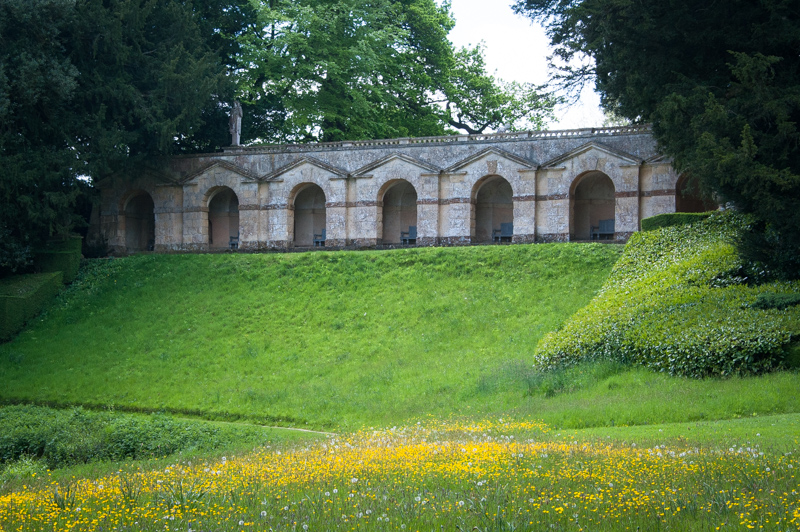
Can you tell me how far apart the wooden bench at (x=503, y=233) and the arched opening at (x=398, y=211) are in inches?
173

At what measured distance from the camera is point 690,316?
19.2 m

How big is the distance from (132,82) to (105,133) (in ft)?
13.8

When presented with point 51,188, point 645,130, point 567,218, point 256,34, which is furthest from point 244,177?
point 645,130

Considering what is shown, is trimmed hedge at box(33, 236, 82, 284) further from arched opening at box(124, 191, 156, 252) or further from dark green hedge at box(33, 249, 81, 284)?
arched opening at box(124, 191, 156, 252)

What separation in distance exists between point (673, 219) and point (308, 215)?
20535 mm

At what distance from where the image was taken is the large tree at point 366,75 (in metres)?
43.7

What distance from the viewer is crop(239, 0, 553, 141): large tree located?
143 feet

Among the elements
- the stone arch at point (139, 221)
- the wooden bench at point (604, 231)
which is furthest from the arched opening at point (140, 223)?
the wooden bench at point (604, 231)

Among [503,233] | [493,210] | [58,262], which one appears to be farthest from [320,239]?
[58,262]

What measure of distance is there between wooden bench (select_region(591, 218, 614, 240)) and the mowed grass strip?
23.9 feet

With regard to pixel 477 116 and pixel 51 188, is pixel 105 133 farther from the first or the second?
pixel 477 116

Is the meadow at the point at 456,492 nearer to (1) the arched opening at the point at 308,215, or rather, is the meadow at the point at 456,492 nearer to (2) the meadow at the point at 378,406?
(2) the meadow at the point at 378,406

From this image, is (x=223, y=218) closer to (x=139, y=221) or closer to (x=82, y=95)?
(x=139, y=221)

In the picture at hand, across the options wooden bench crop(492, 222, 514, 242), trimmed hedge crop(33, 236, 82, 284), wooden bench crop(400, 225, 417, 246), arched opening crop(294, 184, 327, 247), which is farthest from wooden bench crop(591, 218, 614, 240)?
trimmed hedge crop(33, 236, 82, 284)
